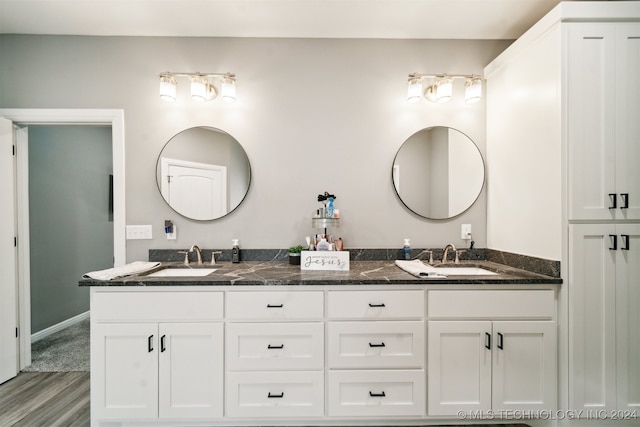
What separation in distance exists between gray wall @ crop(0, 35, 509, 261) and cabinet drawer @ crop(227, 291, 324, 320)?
2.21 ft

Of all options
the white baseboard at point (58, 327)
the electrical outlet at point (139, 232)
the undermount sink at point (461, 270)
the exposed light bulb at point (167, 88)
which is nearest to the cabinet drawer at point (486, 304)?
the undermount sink at point (461, 270)

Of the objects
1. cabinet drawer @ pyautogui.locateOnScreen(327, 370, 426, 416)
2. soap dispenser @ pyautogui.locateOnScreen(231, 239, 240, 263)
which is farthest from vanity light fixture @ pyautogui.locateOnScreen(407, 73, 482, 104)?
cabinet drawer @ pyautogui.locateOnScreen(327, 370, 426, 416)

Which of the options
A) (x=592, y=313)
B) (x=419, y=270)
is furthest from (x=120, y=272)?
(x=592, y=313)

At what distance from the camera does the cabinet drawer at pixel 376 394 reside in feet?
5.63

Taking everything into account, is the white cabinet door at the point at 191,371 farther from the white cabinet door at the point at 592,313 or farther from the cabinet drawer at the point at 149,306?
the white cabinet door at the point at 592,313

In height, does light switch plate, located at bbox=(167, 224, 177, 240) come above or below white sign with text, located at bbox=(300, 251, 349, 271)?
above

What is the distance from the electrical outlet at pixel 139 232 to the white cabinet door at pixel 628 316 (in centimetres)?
314

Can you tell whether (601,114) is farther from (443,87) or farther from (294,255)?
(294,255)

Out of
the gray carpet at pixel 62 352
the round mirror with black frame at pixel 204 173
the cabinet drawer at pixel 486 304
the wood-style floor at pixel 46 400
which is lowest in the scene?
the wood-style floor at pixel 46 400

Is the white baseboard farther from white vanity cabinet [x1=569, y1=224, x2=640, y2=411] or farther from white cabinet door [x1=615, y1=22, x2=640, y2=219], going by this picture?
white cabinet door [x1=615, y1=22, x2=640, y2=219]

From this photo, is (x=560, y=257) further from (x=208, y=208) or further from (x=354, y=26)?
(x=208, y=208)

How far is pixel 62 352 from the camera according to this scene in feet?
8.89

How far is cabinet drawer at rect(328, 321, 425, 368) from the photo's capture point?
67.4 inches

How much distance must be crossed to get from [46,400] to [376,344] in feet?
7.75
